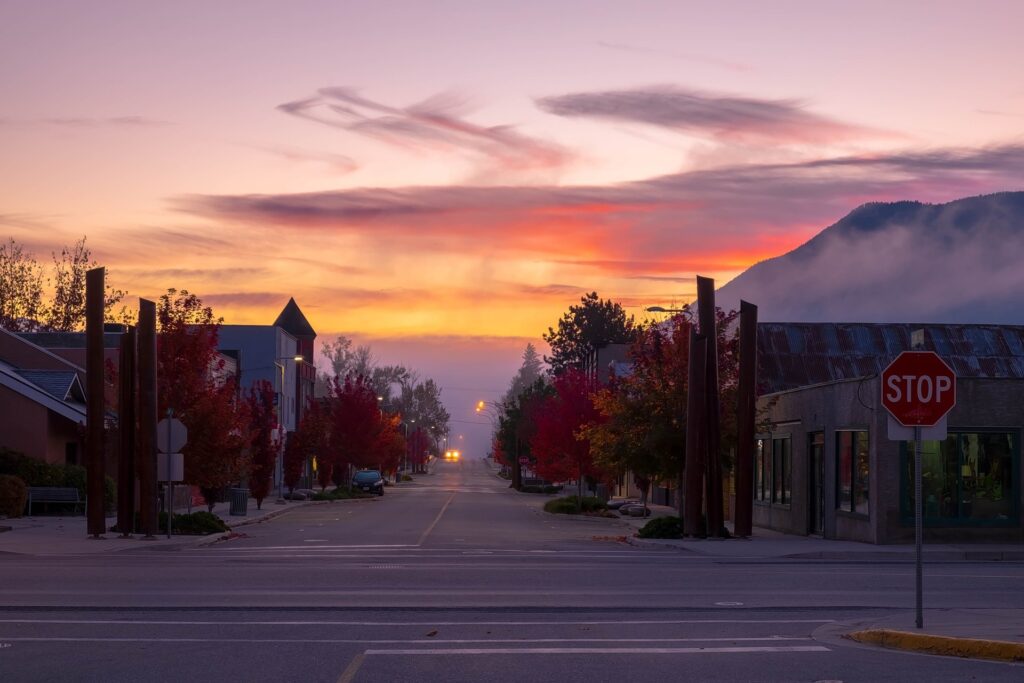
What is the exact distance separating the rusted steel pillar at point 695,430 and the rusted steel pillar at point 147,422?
1342cm

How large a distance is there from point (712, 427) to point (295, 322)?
94920mm

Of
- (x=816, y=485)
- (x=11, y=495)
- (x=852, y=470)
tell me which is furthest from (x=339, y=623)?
(x=11, y=495)

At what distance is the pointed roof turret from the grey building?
8629 centimetres

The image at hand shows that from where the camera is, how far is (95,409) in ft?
109

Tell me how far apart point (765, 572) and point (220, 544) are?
48.2ft

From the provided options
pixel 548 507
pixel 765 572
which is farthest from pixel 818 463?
pixel 548 507

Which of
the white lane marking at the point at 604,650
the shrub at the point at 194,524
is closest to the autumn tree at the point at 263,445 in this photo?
the shrub at the point at 194,524

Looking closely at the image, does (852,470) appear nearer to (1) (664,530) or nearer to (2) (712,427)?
(2) (712,427)

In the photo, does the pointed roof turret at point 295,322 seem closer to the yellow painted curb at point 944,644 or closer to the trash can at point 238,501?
the trash can at point 238,501

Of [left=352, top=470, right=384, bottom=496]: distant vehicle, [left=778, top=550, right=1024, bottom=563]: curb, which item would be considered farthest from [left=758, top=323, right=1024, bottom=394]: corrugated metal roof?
[left=352, top=470, right=384, bottom=496]: distant vehicle

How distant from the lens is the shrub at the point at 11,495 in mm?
42875

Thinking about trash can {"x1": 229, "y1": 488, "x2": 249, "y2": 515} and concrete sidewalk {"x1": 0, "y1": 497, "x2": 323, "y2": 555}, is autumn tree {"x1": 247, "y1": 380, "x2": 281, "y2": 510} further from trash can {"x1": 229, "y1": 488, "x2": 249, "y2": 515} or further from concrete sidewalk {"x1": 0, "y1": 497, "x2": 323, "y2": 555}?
concrete sidewalk {"x1": 0, "y1": 497, "x2": 323, "y2": 555}

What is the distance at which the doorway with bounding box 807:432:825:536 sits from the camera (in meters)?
37.9

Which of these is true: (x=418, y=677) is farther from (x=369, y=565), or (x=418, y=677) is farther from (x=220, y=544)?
(x=220, y=544)
